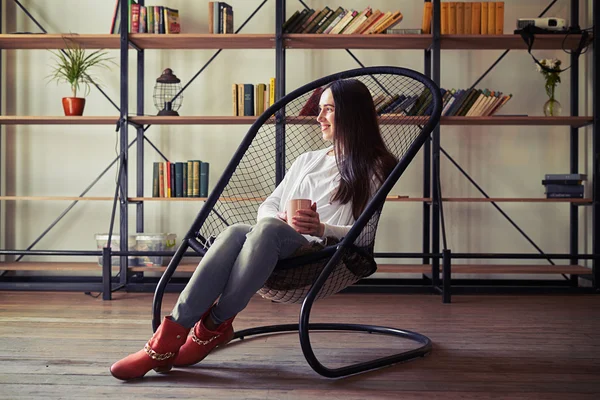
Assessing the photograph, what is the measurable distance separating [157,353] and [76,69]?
252cm

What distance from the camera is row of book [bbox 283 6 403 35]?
3.81 meters

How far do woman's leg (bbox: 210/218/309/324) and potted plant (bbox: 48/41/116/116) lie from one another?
7.59 feet

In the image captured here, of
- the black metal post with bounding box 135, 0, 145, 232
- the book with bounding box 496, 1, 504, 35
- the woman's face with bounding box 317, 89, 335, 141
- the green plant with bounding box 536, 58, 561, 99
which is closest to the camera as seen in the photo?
the woman's face with bounding box 317, 89, 335, 141

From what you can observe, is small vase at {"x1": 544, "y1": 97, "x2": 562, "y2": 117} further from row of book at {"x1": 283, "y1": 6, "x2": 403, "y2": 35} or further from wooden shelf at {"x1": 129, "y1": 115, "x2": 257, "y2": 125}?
wooden shelf at {"x1": 129, "y1": 115, "x2": 257, "y2": 125}

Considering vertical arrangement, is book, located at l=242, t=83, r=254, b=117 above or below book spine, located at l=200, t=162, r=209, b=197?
above

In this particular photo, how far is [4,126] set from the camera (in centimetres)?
427

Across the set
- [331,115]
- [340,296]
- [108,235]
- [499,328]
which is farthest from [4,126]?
[499,328]

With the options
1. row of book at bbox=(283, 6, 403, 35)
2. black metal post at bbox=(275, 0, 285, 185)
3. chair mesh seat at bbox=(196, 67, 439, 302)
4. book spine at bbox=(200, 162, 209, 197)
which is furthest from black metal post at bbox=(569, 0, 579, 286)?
book spine at bbox=(200, 162, 209, 197)

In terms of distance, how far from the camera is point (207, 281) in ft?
6.13

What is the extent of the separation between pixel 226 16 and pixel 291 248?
2267 mm

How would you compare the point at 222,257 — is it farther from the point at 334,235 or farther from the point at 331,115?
the point at 331,115

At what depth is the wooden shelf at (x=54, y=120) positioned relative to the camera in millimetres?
3809

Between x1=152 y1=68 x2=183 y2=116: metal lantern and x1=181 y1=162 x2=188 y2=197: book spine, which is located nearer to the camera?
x1=181 y1=162 x2=188 y2=197: book spine

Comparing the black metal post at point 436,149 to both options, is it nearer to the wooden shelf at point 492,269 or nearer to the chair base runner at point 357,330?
the wooden shelf at point 492,269
